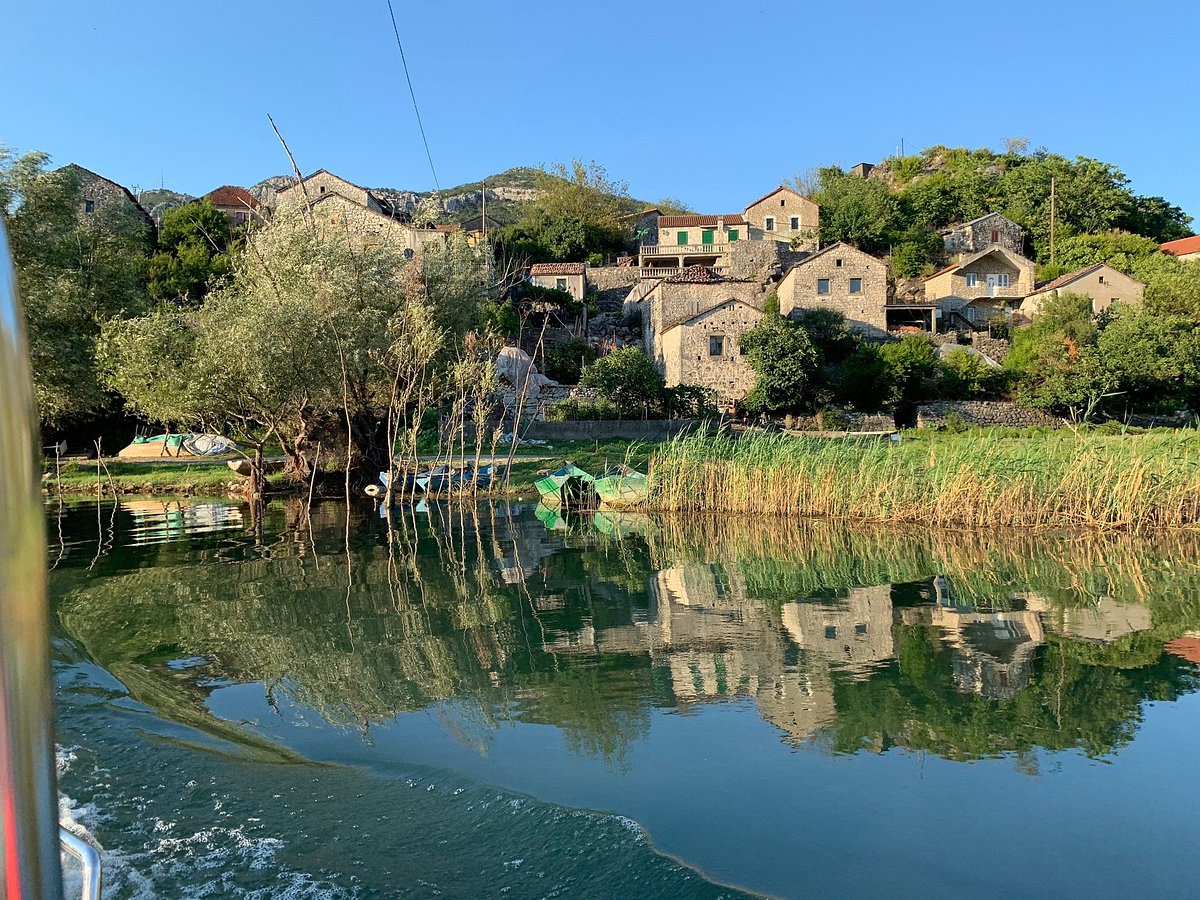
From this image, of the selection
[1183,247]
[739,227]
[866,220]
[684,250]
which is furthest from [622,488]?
[1183,247]

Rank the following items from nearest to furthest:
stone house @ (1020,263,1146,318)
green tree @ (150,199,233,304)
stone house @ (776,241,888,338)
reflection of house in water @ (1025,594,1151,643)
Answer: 1. reflection of house in water @ (1025,594,1151,643)
2. green tree @ (150,199,233,304)
3. stone house @ (776,241,888,338)
4. stone house @ (1020,263,1146,318)

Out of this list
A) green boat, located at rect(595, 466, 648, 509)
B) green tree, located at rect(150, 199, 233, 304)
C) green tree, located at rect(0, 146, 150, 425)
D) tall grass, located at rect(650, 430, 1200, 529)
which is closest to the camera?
tall grass, located at rect(650, 430, 1200, 529)

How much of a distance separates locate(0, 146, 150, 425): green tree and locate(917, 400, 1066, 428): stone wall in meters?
29.9

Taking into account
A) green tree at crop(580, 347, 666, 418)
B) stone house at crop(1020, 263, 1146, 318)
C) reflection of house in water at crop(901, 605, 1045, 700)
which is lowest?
reflection of house in water at crop(901, 605, 1045, 700)

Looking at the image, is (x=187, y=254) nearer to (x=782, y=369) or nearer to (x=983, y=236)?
(x=782, y=369)

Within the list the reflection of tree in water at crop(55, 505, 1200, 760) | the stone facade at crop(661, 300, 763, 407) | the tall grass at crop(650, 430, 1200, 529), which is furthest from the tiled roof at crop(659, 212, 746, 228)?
the reflection of tree in water at crop(55, 505, 1200, 760)

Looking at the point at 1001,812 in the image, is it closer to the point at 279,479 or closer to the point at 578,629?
the point at 578,629

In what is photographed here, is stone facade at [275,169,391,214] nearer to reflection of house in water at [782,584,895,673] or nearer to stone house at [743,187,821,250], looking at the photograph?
stone house at [743,187,821,250]

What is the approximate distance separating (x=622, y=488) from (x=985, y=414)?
23.7 metres

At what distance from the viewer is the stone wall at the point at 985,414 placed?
1522 inches

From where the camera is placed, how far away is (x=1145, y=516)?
1556cm

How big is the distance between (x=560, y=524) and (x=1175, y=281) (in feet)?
124

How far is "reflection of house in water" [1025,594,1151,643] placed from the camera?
376 inches

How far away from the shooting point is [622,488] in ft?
70.9
